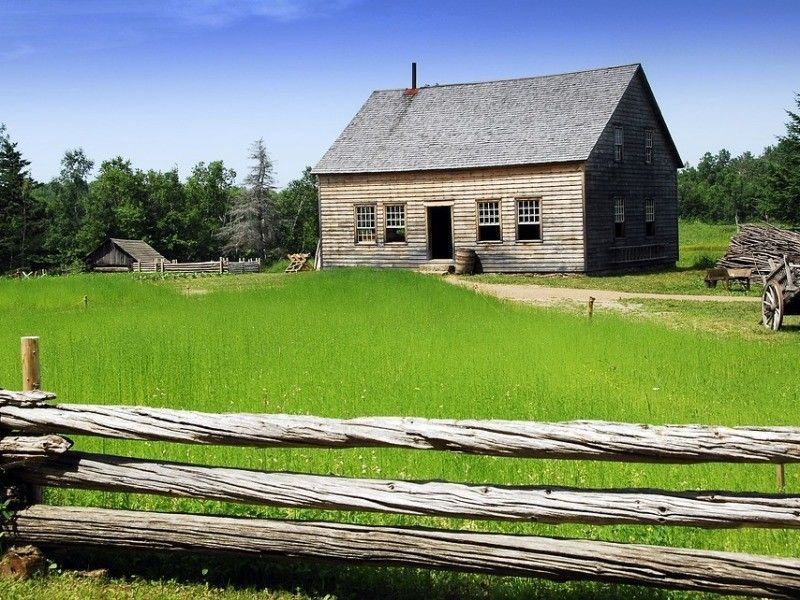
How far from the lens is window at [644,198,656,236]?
127ft

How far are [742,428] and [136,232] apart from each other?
72.0 metres

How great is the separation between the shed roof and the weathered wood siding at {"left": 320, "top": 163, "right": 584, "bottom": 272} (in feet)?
1.65

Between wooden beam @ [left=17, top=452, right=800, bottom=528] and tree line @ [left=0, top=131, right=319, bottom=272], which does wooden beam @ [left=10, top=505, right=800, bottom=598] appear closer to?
wooden beam @ [left=17, top=452, right=800, bottom=528]

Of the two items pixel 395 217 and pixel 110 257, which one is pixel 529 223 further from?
pixel 110 257

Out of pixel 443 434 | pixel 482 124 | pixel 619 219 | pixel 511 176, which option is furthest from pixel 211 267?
pixel 443 434

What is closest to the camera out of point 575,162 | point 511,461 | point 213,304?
point 511,461

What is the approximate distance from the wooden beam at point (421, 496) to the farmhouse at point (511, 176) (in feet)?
93.3

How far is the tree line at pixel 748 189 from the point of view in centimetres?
4316

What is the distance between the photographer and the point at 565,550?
5.69 metres

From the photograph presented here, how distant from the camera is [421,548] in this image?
19.4ft

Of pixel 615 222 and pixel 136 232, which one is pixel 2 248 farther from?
pixel 615 222

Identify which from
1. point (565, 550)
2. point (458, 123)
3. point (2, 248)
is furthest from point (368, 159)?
point (2, 248)

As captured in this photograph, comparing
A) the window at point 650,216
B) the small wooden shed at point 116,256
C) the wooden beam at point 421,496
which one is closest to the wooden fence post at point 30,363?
the wooden beam at point 421,496

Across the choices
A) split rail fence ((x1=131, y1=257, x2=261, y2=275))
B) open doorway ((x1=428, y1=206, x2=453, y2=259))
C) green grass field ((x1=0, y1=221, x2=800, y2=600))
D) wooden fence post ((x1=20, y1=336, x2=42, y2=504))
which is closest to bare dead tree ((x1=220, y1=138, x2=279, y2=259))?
split rail fence ((x1=131, y1=257, x2=261, y2=275))
